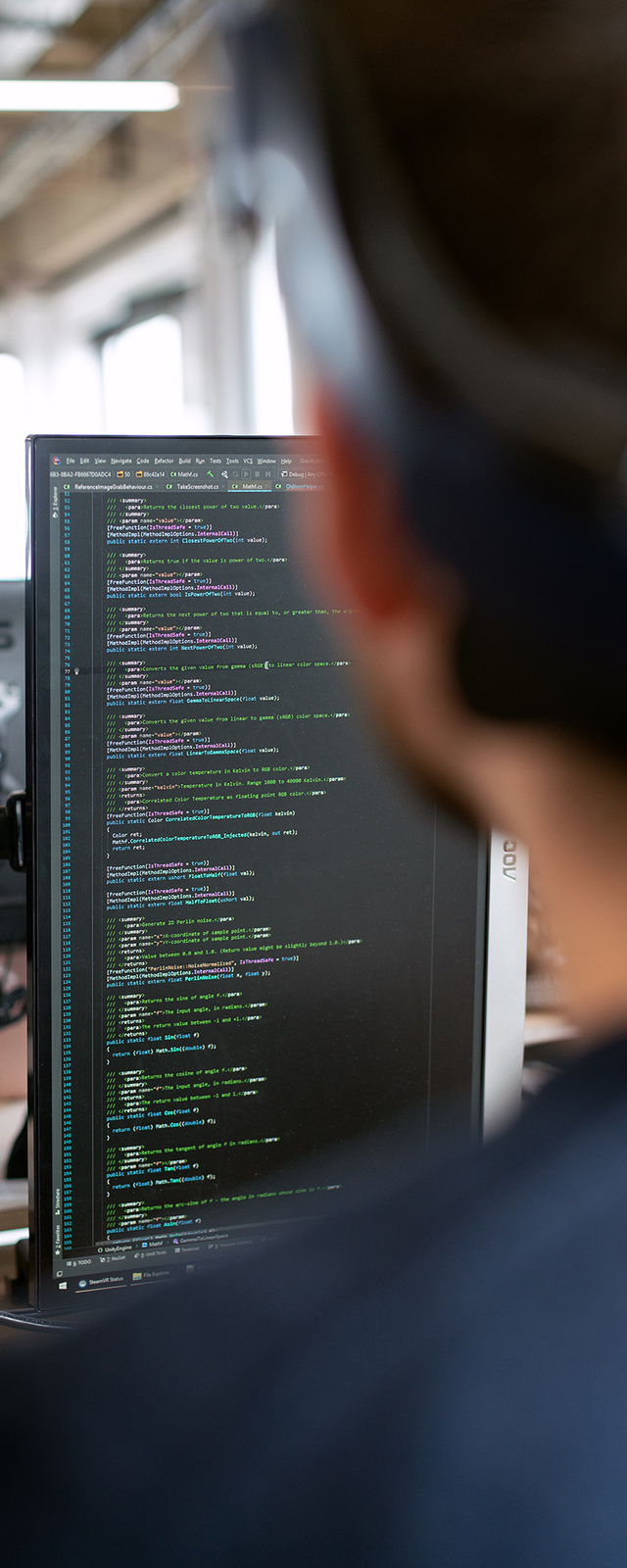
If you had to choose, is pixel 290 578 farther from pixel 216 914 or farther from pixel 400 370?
pixel 400 370

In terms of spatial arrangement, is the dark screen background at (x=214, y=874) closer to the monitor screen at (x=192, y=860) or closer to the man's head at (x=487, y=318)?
the monitor screen at (x=192, y=860)

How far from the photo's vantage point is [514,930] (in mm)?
781

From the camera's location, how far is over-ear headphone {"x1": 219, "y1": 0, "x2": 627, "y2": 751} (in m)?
0.25

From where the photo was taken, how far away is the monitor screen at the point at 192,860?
26.5 inches

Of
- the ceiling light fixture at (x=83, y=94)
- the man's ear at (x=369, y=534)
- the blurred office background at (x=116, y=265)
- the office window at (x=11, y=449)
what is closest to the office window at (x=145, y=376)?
the blurred office background at (x=116, y=265)

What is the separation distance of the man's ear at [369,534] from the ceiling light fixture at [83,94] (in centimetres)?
347

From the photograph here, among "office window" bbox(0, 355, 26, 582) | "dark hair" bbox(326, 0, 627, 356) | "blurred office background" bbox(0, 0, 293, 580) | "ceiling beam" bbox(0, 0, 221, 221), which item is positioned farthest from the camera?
"office window" bbox(0, 355, 26, 582)

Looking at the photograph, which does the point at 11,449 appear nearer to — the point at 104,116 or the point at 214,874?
the point at 104,116

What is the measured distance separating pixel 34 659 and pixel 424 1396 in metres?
0.47

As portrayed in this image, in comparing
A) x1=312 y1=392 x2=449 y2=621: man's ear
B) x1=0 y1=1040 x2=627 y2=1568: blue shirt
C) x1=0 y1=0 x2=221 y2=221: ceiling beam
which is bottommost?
x1=0 y1=1040 x2=627 y2=1568: blue shirt

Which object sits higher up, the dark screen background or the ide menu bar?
the ide menu bar

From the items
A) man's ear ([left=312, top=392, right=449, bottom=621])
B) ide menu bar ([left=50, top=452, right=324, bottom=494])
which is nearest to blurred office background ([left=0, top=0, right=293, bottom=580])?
ide menu bar ([left=50, top=452, right=324, bottom=494])

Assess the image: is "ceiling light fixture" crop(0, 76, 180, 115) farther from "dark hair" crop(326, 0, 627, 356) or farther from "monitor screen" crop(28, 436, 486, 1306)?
"dark hair" crop(326, 0, 627, 356)

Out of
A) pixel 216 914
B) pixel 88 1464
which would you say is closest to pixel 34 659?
pixel 216 914
